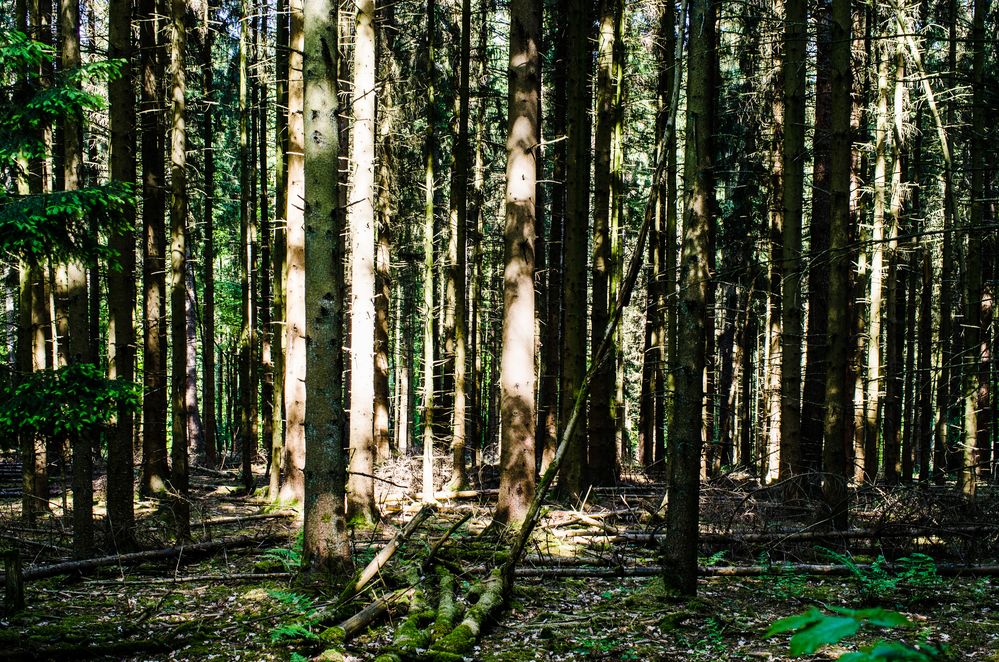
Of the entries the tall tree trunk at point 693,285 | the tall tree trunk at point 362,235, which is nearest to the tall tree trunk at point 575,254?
the tall tree trunk at point 362,235

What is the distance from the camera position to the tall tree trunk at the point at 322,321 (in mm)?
7168

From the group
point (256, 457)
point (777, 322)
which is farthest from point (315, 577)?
point (256, 457)

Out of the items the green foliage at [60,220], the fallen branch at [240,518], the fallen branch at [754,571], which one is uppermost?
the green foliage at [60,220]

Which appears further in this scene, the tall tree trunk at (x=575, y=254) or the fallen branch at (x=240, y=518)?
the tall tree trunk at (x=575, y=254)

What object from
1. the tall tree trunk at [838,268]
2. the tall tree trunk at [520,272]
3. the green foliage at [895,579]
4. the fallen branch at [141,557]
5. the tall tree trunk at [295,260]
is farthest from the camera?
the tall tree trunk at [295,260]

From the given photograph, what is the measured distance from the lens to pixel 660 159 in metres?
6.16

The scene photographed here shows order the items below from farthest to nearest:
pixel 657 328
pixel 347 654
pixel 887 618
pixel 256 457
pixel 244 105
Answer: pixel 256 457
pixel 657 328
pixel 244 105
pixel 347 654
pixel 887 618

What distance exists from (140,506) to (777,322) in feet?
53.1

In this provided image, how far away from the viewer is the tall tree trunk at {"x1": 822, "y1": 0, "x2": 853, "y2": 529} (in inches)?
Result: 371

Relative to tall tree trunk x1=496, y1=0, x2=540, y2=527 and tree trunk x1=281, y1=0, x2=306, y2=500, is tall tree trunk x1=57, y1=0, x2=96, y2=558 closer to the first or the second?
tree trunk x1=281, y1=0, x2=306, y2=500

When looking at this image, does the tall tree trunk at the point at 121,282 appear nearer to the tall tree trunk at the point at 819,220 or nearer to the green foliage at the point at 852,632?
the green foliage at the point at 852,632

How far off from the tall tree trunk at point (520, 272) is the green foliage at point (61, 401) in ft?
17.8

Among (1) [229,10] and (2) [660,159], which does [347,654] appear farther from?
(1) [229,10]

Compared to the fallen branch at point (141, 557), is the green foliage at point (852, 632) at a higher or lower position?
higher
